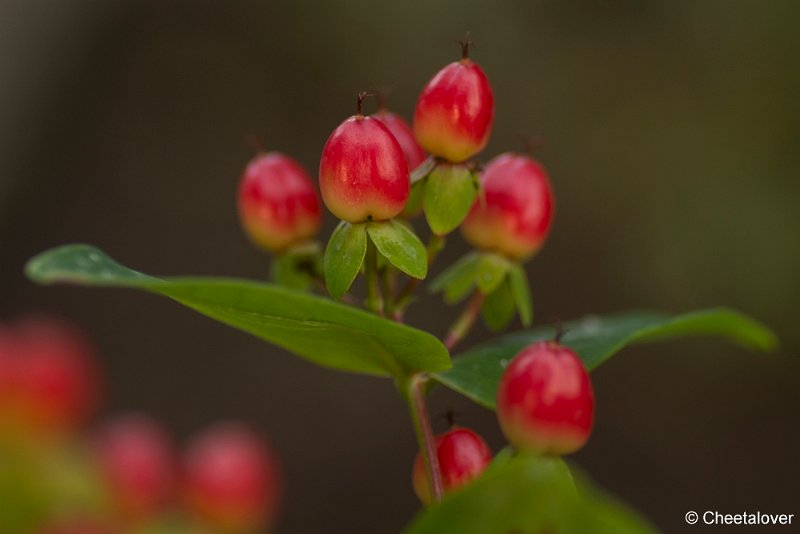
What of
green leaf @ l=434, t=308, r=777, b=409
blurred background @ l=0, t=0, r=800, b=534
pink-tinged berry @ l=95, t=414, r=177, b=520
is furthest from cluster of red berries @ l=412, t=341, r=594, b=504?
blurred background @ l=0, t=0, r=800, b=534

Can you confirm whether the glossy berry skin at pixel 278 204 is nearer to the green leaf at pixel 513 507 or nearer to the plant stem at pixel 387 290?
the plant stem at pixel 387 290

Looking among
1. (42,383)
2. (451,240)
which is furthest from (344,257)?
(451,240)

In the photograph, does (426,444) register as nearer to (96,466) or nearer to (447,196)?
(447,196)

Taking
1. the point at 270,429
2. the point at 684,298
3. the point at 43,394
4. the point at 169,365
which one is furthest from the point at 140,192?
the point at 43,394

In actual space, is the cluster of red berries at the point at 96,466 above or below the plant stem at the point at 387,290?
below

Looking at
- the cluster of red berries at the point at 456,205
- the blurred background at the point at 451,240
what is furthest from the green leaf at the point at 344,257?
the blurred background at the point at 451,240
